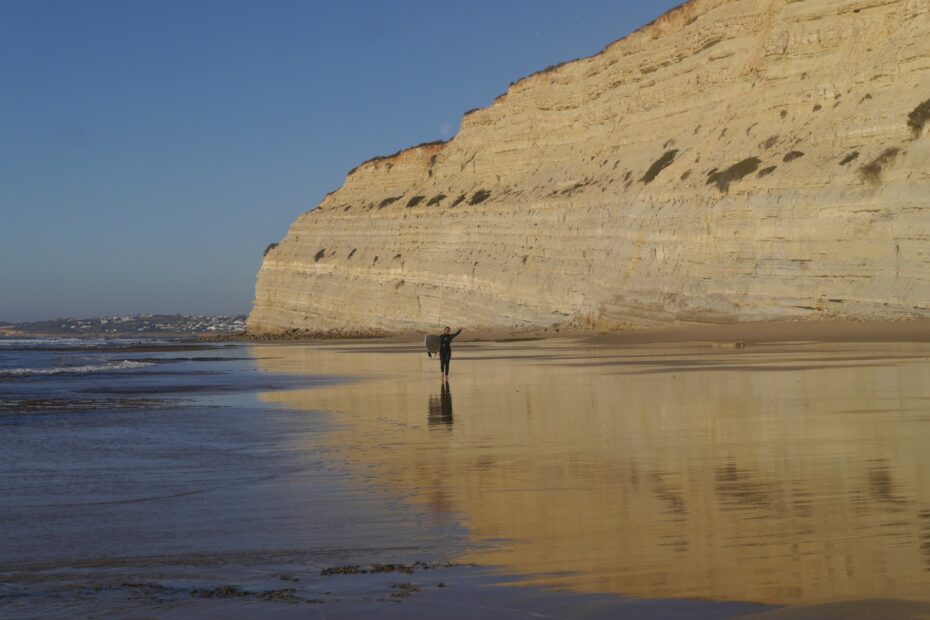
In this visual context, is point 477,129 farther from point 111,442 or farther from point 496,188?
point 111,442

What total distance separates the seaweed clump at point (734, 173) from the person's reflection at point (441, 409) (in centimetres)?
2016

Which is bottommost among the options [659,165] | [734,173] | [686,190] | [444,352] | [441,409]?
[441,409]

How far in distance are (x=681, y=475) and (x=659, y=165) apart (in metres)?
36.0

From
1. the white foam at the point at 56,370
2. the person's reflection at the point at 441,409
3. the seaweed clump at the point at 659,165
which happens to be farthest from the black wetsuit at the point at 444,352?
the seaweed clump at the point at 659,165

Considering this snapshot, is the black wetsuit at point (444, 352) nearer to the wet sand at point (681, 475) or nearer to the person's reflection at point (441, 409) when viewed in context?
the wet sand at point (681, 475)

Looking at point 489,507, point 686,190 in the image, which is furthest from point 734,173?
point 489,507

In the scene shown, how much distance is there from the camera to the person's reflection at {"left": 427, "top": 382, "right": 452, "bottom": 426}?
1202cm

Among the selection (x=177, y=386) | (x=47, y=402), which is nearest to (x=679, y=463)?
(x=47, y=402)

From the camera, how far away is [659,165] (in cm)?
4200

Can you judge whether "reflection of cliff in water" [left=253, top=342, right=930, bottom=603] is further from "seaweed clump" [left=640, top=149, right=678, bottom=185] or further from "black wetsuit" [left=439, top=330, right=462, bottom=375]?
"seaweed clump" [left=640, top=149, right=678, bottom=185]

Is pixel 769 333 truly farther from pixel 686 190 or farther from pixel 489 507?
pixel 489 507

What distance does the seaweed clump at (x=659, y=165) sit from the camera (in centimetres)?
4122

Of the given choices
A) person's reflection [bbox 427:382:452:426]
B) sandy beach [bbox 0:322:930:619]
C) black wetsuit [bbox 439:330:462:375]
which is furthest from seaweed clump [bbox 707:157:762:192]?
sandy beach [bbox 0:322:930:619]

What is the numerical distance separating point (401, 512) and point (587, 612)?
2495 mm
